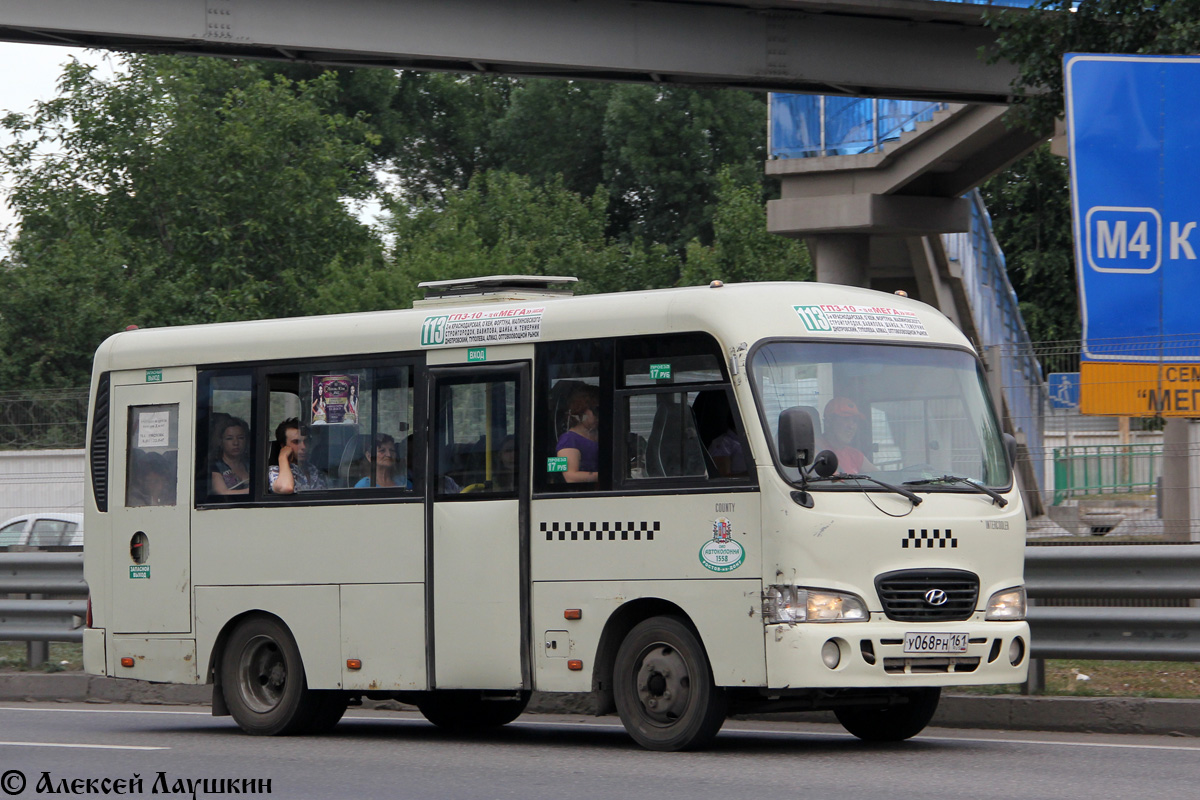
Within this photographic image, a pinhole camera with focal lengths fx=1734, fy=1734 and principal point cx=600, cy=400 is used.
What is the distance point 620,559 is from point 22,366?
30961 mm

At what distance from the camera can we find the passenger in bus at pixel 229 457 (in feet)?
40.3

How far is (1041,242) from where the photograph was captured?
51.4 meters

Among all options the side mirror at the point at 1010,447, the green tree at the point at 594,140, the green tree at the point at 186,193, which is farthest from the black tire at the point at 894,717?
the green tree at the point at 594,140

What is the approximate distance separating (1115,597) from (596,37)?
12613mm

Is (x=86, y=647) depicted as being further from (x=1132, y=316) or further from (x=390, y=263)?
(x=390, y=263)

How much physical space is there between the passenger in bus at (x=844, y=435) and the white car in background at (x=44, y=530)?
17443 mm

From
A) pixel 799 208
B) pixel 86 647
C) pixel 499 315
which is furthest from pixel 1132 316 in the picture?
pixel 799 208

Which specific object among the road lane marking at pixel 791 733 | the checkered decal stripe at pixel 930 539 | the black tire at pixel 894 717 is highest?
the checkered decal stripe at pixel 930 539

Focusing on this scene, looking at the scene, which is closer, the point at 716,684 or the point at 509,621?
the point at 716,684

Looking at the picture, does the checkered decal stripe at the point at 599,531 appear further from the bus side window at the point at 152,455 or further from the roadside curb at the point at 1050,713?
the bus side window at the point at 152,455

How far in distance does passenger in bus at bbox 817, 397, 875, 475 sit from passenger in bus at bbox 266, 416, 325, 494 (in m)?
3.80

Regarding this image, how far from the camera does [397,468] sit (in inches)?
452

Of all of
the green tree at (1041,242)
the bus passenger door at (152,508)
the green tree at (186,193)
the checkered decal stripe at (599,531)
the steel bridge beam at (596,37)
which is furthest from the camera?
the green tree at (1041,242)

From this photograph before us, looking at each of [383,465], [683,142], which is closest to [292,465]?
[383,465]
